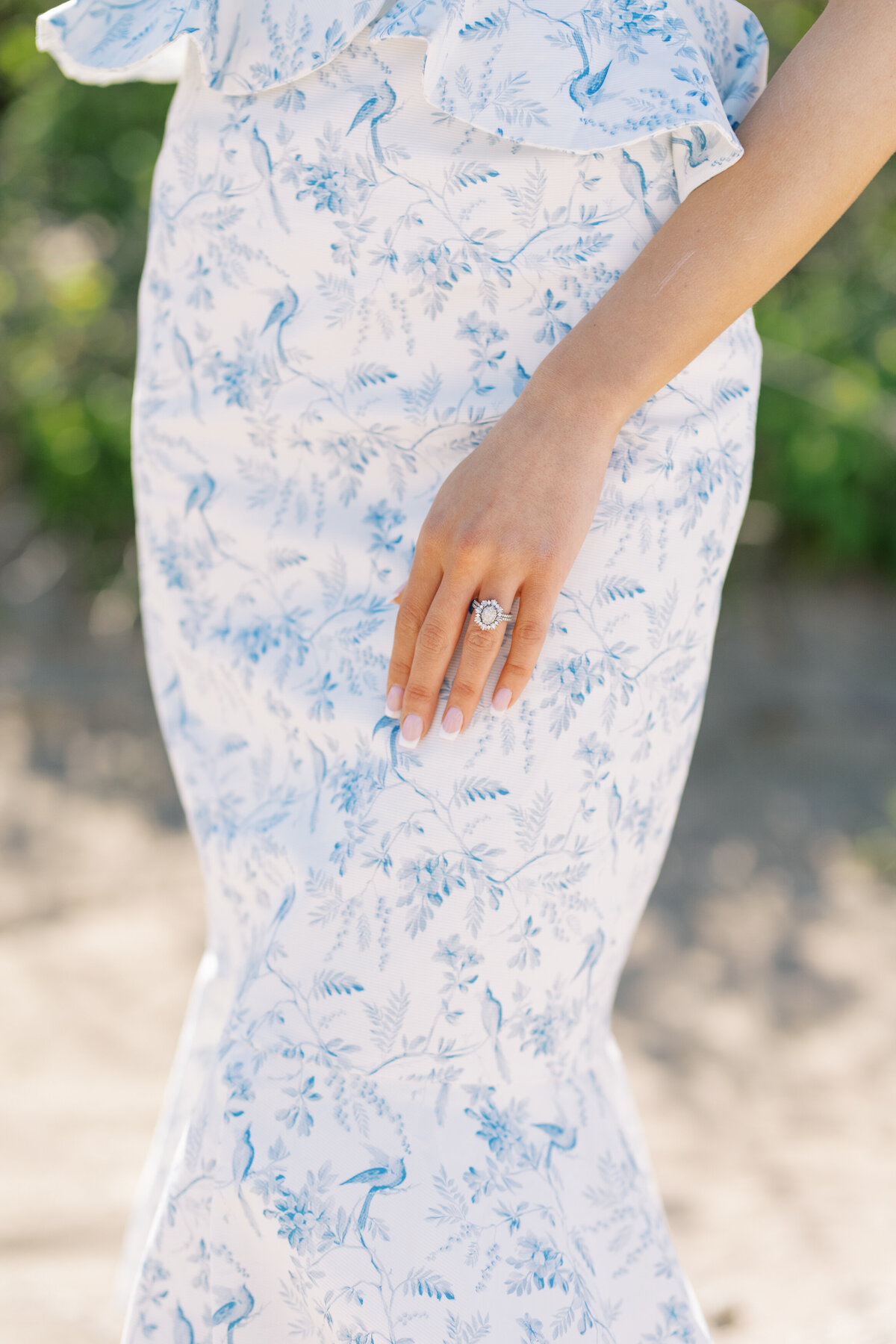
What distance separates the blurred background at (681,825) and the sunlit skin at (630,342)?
1.21 m

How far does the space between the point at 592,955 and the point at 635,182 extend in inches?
27.0

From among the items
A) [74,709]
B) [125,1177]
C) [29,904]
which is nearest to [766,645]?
[74,709]

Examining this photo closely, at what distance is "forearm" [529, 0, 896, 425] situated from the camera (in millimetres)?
960

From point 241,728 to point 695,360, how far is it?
0.56m

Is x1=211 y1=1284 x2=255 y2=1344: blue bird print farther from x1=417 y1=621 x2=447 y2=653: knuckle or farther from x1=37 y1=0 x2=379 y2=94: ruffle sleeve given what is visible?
x1=37 y1=0 x2=379 y2=94: ruffle sleeve

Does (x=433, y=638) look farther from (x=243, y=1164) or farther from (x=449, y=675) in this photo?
(x=243, y=1164)

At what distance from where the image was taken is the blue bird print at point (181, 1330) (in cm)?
103

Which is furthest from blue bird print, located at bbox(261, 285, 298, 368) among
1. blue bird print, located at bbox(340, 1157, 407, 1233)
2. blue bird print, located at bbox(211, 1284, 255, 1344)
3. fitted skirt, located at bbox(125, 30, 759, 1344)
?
blue bird print, located at bbox(211, 1284, 255, 1344)

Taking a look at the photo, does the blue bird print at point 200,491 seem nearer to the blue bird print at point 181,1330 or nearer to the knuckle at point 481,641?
the knuckle at point 481,641

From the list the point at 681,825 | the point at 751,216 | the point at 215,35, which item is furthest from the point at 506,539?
the point at 681,825

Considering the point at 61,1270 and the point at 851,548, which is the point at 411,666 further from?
the point at 851,548

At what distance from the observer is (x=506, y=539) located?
3.09 feet

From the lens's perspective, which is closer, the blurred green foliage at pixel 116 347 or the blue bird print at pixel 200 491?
the blue bird print at pixel 200 491

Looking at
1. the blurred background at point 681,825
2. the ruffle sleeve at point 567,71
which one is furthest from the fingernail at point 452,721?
the blurred background at point 681,825
